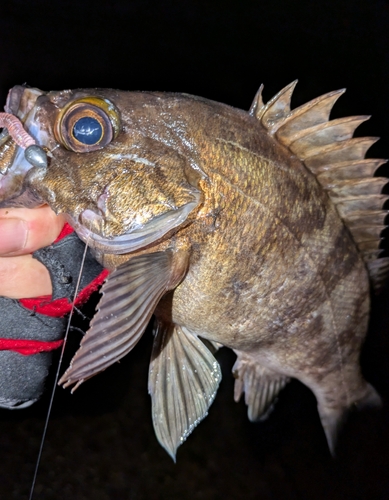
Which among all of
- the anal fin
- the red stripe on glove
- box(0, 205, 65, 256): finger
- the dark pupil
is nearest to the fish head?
the dark pupil

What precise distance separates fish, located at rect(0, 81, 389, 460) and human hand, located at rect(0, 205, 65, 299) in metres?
0.07

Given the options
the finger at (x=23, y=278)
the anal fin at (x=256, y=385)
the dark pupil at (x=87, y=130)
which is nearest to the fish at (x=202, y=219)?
the dark pupil at (x=87, y=130)

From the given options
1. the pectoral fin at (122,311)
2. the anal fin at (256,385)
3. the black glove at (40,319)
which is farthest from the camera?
the anal fin at (256,385)

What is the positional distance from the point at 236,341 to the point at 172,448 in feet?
1.24

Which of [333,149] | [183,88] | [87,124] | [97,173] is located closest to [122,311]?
[97,173]

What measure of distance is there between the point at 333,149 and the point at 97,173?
23.6 inches

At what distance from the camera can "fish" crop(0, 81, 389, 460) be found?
2.87ft

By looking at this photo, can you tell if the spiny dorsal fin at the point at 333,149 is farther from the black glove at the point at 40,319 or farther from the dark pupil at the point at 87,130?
the black glove at the point at 40,319

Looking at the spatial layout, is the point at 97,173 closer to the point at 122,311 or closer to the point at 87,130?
the point at 87,130

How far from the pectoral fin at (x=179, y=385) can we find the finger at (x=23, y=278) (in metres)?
0.37

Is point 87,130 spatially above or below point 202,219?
above

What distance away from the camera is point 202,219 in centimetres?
92

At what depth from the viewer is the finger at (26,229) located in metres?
1.00

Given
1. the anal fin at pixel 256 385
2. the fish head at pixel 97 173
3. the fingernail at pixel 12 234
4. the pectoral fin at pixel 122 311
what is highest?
the fish head at pixel 97 173
